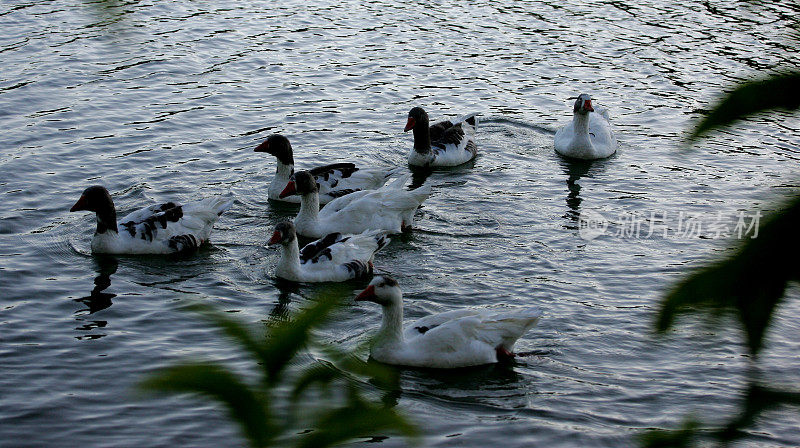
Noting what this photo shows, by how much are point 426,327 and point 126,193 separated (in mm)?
5921

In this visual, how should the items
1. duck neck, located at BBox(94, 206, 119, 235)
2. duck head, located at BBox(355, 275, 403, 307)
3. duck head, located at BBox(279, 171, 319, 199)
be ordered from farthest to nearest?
duck head, located at BBox(279, 171, 319, 199)
duck neck, located at BBox(94, 206, 119, 235)
duck head, located at BBox(355, 275, 403, 307)

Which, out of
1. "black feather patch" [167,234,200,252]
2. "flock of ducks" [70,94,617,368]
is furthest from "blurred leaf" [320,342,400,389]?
"black feather patch" [167,234,200,252]

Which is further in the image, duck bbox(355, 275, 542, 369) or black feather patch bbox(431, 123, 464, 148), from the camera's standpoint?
black feather patch bbox(431, 123, 464, 148)

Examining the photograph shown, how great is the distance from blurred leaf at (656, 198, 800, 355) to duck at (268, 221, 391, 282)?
27.9 ft

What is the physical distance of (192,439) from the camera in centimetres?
743

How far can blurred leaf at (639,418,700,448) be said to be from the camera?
2590 millimetres

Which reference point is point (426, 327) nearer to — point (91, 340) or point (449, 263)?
point (449, 263)

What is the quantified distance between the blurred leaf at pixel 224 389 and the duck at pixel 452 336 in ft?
20.7

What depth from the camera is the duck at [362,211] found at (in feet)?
39.2

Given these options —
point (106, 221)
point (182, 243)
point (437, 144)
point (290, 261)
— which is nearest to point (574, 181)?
point (437, 144)

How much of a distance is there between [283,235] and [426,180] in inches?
177

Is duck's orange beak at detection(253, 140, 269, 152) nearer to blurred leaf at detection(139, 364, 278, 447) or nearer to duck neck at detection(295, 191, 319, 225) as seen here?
duck neck at detection(295, 191, 319, 225)

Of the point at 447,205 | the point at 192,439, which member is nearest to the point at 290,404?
the point at 192,439

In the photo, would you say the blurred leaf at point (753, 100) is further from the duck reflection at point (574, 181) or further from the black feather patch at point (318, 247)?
the duck reflection at point (574, 181)
